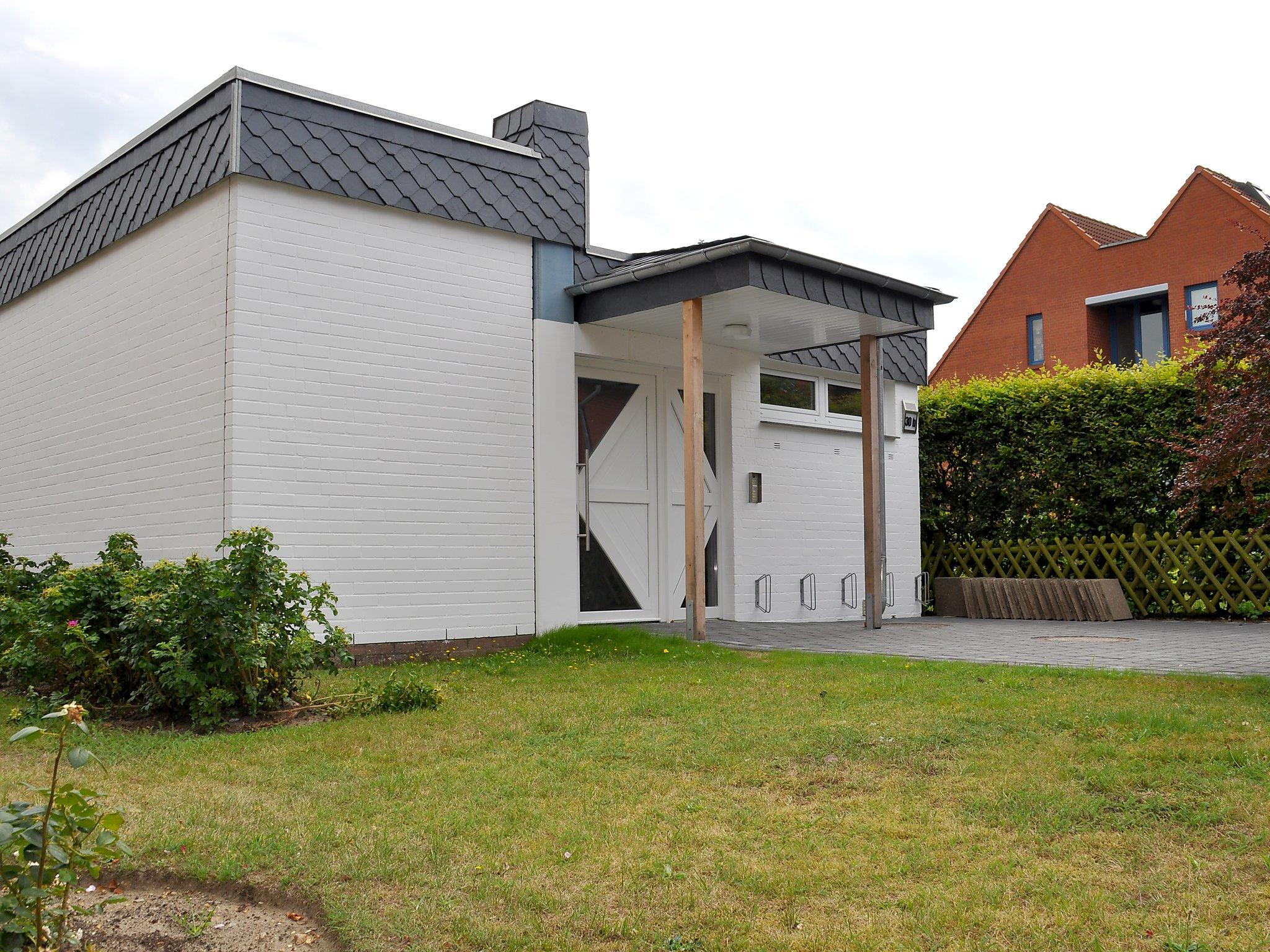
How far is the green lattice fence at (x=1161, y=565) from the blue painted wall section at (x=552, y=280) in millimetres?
6637

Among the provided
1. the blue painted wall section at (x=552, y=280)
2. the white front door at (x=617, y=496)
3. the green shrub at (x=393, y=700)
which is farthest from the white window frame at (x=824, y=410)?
the green shrub at (x=393, y=700)

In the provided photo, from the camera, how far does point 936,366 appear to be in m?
28.6

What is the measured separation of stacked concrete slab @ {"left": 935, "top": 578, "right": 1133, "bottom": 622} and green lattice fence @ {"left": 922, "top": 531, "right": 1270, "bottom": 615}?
0.39 meters

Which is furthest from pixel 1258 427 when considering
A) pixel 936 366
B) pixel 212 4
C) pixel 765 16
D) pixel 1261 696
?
pixel 936 366

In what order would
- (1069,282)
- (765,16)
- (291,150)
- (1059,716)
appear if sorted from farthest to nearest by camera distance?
(1069,282) < (765,16) < (291,150) < (1059,716)

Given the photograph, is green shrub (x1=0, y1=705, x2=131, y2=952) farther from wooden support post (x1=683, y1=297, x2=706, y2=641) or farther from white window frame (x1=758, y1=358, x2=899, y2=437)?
white window frame (x1=758, y1=358, x2=899, y2=437)

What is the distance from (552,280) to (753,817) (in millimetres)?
6659

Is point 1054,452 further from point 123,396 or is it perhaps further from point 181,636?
point 181,636

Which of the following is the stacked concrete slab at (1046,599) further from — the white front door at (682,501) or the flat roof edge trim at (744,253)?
the flat roof edge trim at (744,253)

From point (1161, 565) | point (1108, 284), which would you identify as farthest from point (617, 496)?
point (1108, 284)

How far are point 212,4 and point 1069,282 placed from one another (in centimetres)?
2088

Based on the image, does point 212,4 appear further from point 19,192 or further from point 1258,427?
point 1258,427

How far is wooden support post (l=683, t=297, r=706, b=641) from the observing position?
29.8 feet

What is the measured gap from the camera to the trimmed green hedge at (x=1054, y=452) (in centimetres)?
1252
